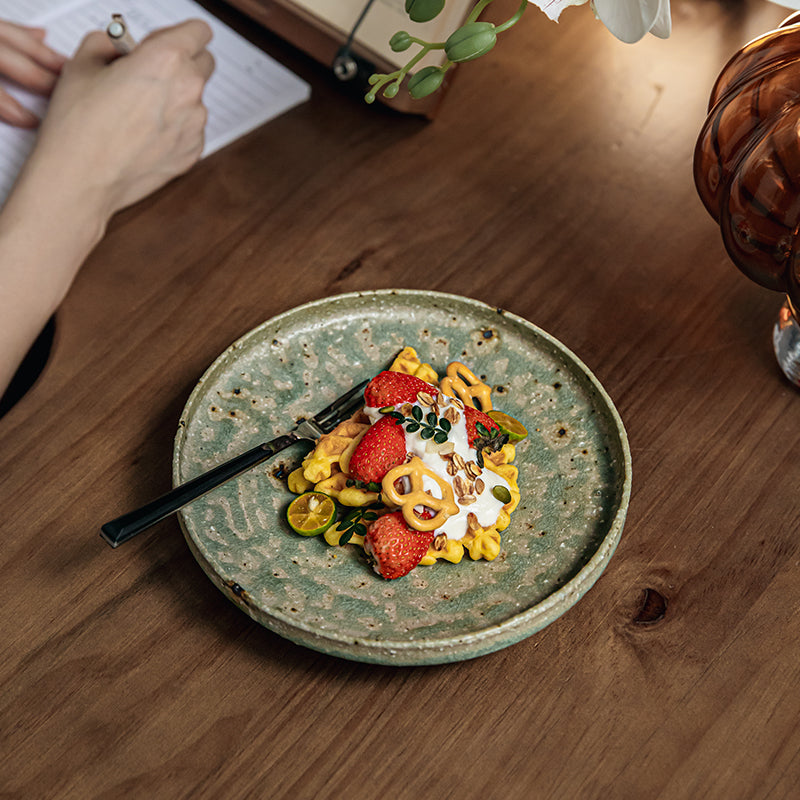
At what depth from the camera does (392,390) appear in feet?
2.24

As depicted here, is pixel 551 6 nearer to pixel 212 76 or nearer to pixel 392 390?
pixel 392 390

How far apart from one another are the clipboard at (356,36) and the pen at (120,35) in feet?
0.70

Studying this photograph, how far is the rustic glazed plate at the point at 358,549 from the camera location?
0.59 metres

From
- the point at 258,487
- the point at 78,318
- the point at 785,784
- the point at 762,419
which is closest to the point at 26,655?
the point at 258,487

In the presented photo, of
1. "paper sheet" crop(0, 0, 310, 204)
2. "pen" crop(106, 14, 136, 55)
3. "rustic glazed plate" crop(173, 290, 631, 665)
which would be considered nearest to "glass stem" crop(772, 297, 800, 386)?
"rustic glazed plate" crop(173, 290, 631, 665)

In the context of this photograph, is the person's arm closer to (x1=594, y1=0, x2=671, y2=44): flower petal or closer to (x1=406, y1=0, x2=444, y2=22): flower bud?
(x1=406, y1=0, x2=444, y2=22): flower bud

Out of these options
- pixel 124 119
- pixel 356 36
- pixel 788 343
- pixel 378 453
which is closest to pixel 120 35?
pixel 124 119

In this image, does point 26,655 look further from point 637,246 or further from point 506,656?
point 637,246

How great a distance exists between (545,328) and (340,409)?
0.83ft

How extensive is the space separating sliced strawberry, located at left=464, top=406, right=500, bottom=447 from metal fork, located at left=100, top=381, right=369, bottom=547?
114mm

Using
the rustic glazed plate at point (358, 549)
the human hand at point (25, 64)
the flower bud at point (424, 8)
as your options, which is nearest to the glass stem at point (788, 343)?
the rustic glazed plate at point (358, 549)

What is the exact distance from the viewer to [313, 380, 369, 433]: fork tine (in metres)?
0.74

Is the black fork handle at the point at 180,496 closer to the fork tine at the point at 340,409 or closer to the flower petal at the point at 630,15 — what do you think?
the fork tine at the point at 340,409

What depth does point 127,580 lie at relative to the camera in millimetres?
670
